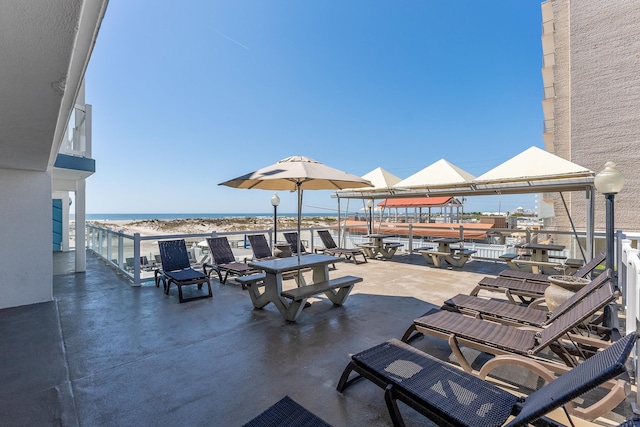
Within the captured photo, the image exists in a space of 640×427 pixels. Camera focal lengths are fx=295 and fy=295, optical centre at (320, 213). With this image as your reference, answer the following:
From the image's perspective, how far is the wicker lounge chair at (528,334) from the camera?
8.36ft

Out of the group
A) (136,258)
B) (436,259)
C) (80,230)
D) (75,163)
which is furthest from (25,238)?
(436,259)

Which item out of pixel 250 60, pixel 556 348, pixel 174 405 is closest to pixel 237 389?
pixel 174 405

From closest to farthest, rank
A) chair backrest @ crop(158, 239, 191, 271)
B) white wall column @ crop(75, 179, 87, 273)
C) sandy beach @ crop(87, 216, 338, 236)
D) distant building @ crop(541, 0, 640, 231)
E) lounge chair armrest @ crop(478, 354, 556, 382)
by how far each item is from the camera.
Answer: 1. lounge chair armrest @ crop(478, 354, 556, 382)
2. chair backrest @ crop(158, 239, 191, 271)
3. white wall column @ crop(75, 179, 87, 273)
4. distant building @ crop(541, 0, 640, 231)
5. sandy beach @ crop(87, 216, 338, 236)

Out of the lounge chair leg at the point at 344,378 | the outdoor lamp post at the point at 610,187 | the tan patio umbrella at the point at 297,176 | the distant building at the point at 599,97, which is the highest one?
the distant building at the point at 599,97

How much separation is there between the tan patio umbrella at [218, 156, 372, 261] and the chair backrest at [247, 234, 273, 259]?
2.20 metres

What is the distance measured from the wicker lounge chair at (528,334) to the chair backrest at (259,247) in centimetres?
491

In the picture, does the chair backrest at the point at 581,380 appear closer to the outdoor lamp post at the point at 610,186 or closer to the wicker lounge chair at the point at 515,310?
the wicker lounge chair at the point at 515,310

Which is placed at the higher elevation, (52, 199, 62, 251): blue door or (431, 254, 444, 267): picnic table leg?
(52, 199, 62, 251): blue door

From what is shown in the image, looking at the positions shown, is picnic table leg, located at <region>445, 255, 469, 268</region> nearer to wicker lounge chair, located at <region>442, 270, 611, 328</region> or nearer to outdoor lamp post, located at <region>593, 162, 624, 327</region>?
outdoor lamp post, located at <region>593, 162, 624, 327</region>

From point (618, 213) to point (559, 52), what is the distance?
7.59m

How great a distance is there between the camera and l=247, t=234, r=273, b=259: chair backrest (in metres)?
7.56

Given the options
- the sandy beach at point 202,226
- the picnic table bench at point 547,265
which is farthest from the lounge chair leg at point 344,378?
the sandy beach at point 202,226

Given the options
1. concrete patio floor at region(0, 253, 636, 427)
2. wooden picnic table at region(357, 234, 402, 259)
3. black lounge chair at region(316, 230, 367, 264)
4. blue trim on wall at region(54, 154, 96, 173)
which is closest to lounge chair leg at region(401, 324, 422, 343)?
concrete patio floor at region(0, 253, 636, 427)

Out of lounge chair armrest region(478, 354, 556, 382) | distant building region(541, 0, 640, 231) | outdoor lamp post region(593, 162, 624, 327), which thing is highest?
distant building region(541, 0, 640, 231)
